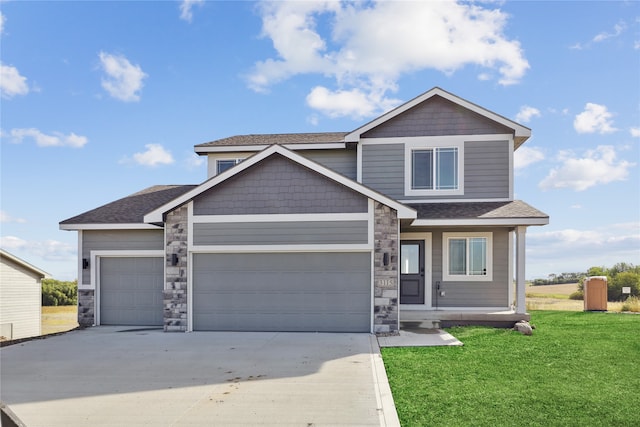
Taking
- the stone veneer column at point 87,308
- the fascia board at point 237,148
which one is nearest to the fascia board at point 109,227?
the stone veneer column at point 87,308

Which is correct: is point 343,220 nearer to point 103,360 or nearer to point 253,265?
point 253,265

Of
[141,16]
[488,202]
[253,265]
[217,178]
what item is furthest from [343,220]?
[141,16]

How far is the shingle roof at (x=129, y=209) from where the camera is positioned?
40.8 ft

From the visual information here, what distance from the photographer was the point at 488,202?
12773mm

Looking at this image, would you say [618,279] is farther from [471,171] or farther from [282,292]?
[282,292]

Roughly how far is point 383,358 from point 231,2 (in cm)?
937

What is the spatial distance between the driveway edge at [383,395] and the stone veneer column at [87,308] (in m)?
8.29

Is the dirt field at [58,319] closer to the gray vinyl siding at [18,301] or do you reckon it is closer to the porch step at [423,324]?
the gray vinyl siding at [18,301]

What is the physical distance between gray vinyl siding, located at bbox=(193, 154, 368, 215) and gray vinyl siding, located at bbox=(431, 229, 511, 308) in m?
4.08

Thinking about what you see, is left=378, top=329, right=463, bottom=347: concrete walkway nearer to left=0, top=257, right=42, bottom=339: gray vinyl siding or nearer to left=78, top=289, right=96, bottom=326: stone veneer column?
left=78, top=289, right=96, bottom=326: stone veneer column

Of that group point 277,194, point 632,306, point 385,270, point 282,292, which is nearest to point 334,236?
point 385,270

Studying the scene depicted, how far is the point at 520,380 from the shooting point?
6.52 meters

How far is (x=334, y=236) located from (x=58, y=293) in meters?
27.0

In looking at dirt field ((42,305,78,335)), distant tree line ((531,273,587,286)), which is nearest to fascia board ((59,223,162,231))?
dirt field ((42,305,78,335))
